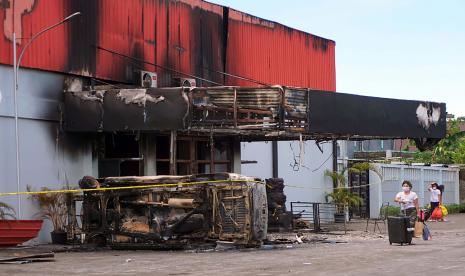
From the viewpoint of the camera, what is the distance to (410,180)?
4475cm

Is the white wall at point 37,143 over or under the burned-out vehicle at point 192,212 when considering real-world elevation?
over

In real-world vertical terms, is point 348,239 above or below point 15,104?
below

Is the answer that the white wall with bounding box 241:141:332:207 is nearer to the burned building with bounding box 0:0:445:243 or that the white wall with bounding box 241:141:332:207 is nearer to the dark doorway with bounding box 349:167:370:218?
the dark doorway with bounding box 349:167:370:218

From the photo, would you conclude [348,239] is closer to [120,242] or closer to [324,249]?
[324,249]

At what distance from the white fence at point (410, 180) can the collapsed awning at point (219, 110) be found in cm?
1720

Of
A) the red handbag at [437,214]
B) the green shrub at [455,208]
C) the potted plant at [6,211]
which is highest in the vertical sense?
the potted plant at [6,211]

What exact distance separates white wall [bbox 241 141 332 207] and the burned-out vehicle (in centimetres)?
1294

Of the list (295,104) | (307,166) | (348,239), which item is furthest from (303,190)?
(295,104)

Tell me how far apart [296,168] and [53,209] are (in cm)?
1584

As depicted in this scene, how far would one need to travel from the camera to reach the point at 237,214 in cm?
1956

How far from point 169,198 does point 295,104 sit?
4.82m

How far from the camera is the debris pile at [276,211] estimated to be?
27078 mm

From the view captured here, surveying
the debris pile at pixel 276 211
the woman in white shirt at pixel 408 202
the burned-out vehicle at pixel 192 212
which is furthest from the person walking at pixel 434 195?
the burned-out vehicle at pixel 192 212

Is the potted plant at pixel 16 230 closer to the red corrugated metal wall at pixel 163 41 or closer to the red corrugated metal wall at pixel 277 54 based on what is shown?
the red corrugated metal wall at pixel 163 41
